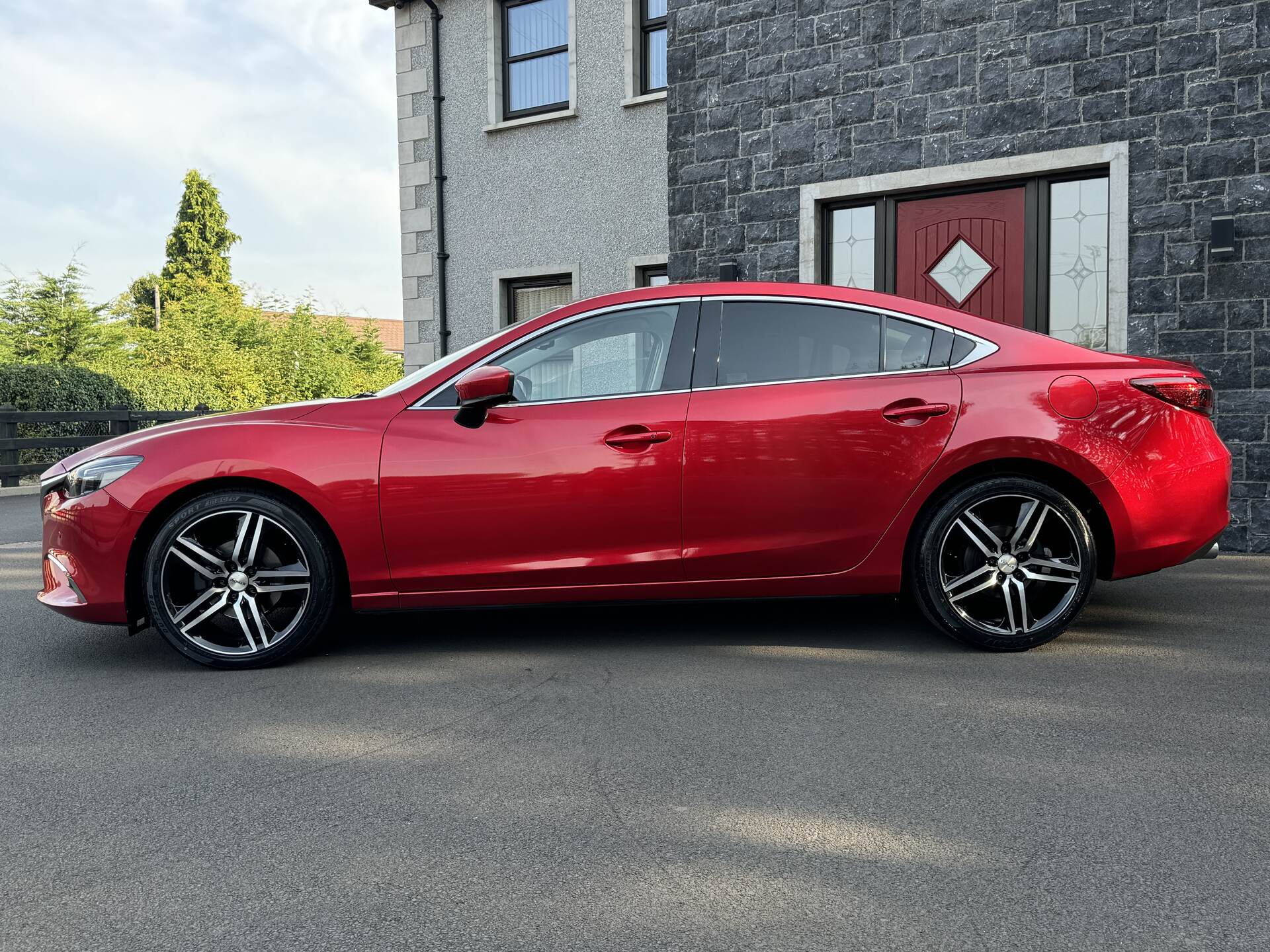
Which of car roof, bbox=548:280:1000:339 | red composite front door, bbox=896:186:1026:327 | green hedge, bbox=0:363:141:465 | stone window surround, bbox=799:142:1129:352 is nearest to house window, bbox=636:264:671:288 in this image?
stone window surround, bbox=799:142:1129:352

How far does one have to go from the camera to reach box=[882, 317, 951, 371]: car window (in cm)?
488

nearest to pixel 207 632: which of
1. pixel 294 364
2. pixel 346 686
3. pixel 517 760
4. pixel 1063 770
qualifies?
pixel 346 686

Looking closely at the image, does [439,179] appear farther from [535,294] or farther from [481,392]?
[481,392]

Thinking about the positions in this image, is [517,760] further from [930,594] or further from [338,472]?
[930,594]

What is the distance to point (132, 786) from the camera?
3303mm

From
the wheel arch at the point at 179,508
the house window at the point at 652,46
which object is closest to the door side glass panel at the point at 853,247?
the house window at the point at 652,46

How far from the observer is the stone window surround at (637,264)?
13469 mm

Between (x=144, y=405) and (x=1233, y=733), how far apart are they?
837 inches

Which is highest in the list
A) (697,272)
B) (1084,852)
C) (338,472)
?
(697,272)

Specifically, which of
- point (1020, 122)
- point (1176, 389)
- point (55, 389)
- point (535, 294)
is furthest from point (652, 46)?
point (55, 389)

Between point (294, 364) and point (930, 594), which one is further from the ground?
point (294, 364)

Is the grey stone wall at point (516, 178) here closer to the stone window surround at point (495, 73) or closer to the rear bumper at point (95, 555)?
the stone window surround at point (495, 73)

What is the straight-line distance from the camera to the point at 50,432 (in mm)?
17438

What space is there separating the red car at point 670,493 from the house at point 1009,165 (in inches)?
154
